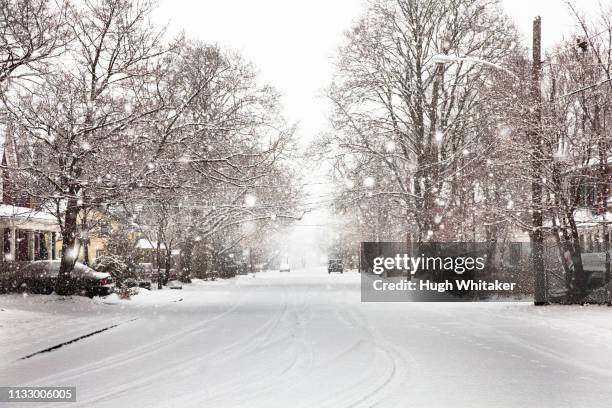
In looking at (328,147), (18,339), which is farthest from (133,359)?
(328,147)

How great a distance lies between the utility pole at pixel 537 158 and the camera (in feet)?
69.7

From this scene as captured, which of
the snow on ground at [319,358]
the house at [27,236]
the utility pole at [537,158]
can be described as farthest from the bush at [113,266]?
the utility pole at [537,158]

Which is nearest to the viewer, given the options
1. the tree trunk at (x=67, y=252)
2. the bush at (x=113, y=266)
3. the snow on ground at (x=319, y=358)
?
the snow on ground at (x=319, y=358)

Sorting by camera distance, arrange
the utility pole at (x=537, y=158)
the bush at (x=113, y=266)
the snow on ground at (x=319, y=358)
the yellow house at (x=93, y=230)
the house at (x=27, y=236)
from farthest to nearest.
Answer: the house at (x=27, y=236) < the bush at (x=113, y=266) < the yellow house at (x=93, y=230) < the utility pole at (x=537, y=158) < the snow on ground at (x=319, y=358)

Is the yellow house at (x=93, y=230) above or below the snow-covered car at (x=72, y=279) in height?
above

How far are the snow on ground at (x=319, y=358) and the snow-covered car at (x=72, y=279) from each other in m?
5.90

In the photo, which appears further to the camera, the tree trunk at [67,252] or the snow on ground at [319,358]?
the tree trunk at [67,252]

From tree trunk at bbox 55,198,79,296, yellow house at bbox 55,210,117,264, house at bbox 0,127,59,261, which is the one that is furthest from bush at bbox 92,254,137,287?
house at bbox 0,127,59,261

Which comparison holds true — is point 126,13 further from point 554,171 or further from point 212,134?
point 554,171

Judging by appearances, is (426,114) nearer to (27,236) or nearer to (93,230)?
(93,230)

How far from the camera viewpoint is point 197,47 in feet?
133

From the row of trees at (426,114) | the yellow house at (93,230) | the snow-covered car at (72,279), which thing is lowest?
the snow-covered car at (72,279)

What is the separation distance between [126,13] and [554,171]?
14806 mm

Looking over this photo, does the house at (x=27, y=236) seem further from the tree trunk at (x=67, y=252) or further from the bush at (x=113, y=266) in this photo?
the tree trunk at (x=67, y=252)
